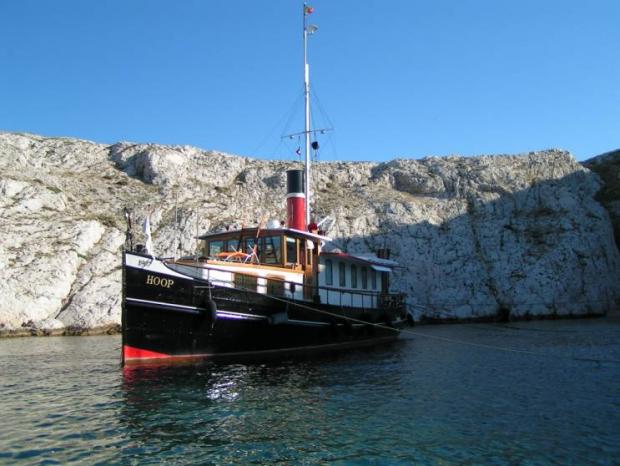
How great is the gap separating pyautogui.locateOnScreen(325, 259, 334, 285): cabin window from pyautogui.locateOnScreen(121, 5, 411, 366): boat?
5 cm

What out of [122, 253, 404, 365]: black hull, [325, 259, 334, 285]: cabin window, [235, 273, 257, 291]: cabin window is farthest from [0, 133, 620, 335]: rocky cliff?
[235, 273, 257, 291]: cabin window

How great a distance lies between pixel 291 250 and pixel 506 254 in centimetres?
3712

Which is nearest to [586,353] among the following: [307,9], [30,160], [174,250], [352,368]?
[352,368]

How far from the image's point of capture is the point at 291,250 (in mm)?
22656

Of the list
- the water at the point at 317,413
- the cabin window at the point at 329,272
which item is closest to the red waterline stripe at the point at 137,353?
the water at the point at 317,413

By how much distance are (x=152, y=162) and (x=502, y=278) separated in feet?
126

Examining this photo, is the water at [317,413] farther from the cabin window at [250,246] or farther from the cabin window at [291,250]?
the cabin window at [250,246]

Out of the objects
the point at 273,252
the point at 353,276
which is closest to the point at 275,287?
the point at 273,252

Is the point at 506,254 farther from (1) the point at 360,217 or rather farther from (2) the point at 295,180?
(2) the point at 295,180

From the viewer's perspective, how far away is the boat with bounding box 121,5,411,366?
17312 mm

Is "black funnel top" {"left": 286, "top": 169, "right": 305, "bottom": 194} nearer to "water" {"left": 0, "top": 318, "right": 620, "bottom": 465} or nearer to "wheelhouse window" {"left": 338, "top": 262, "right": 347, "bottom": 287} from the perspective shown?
"wheelhouse window" {"left": 338, "top": 262, "right": 347, "bottom": 287}

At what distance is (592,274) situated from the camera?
53688 mm

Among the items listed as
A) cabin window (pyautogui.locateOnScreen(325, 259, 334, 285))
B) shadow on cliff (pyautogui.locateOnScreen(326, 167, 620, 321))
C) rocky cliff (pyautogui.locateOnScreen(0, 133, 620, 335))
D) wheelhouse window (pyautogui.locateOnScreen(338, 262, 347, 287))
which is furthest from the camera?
shadow on cliff (pyautogui.locateOnScreen(326, 167, 620, 321))

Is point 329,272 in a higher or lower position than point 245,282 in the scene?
higher
